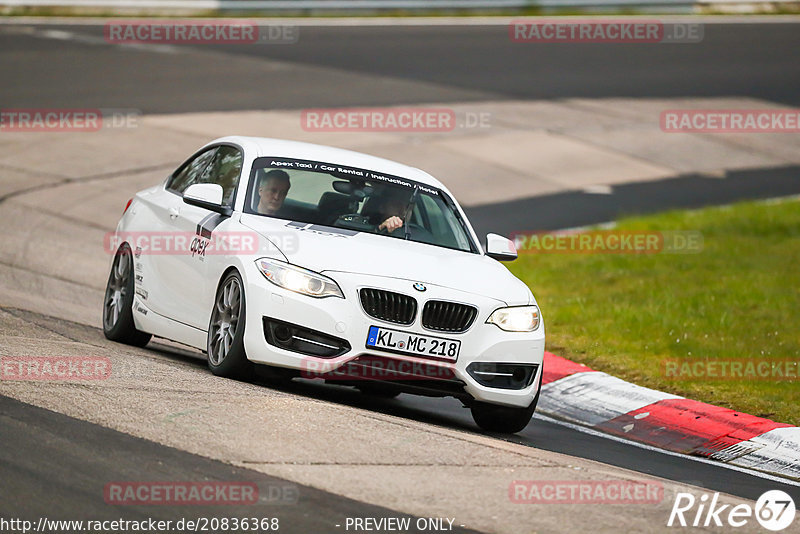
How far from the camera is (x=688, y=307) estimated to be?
499 inches

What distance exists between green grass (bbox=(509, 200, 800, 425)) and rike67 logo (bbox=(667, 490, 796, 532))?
9.90ft

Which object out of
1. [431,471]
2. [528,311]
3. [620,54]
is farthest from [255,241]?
[620,54]

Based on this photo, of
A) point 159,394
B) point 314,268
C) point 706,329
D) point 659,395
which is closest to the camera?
point 159,394

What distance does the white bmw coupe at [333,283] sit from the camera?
7773 millimetres

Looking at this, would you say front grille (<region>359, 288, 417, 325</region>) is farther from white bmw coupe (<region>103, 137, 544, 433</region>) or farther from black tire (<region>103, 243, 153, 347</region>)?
black tire (<region>103, 243, 153, 347</region>)

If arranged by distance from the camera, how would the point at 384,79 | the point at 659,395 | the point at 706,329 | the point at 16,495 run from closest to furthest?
the point at 16,495, the point at 659,395, the point at 706,329, the point at 384,79

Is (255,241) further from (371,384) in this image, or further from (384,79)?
(384,79)

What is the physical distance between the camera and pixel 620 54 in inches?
1260

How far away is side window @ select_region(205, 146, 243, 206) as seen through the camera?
9140mm

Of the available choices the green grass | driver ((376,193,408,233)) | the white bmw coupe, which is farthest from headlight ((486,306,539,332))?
the green grass

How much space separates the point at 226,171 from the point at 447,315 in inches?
92.6

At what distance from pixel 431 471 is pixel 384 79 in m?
20.3

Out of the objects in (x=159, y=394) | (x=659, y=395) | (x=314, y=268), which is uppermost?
(x=314, y=268)

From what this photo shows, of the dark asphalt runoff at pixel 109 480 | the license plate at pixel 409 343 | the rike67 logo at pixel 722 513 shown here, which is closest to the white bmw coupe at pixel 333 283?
the license plate at pixel 409 343
